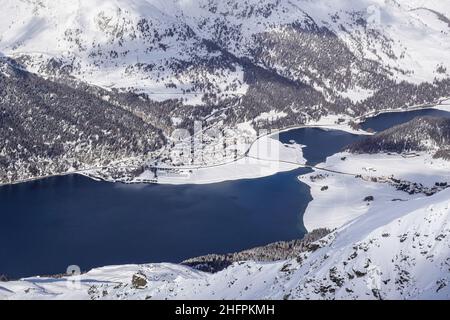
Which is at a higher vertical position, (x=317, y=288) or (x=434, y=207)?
(x=434, y=207)

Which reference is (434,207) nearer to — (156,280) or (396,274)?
(396,274)
